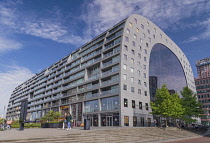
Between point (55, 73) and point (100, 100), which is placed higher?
point (55, 73)

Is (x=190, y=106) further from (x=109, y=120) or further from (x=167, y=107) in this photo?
(x=109, y=120)

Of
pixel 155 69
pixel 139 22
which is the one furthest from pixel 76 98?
pixel 139 22

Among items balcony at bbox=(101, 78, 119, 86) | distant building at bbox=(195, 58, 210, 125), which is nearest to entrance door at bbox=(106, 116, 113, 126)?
balcony at bbox=(101, 78, 119, 86)

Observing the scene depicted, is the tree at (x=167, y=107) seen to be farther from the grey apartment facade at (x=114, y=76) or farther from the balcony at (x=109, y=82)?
the balcony at (x=109, y=82)

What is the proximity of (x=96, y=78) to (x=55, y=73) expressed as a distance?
111 ft

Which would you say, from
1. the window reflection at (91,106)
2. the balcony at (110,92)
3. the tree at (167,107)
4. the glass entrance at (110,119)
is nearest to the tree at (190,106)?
the tree at (167,107)

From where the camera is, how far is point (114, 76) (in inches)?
1753

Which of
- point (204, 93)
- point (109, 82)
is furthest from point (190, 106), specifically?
point (204, 93)

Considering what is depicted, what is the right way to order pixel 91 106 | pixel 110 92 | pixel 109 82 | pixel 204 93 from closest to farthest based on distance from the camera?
pixel 110 92
pixel 109 82
pixel 91 106
pixel 204 93

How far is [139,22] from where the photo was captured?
53.7 meters

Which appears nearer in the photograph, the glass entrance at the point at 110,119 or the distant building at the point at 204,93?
the glass entrance at the point at 110,119

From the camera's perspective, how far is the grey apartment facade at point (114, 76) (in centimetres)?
4228

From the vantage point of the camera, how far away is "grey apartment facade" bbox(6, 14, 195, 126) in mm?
42281

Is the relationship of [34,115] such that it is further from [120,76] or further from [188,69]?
[188,69]
